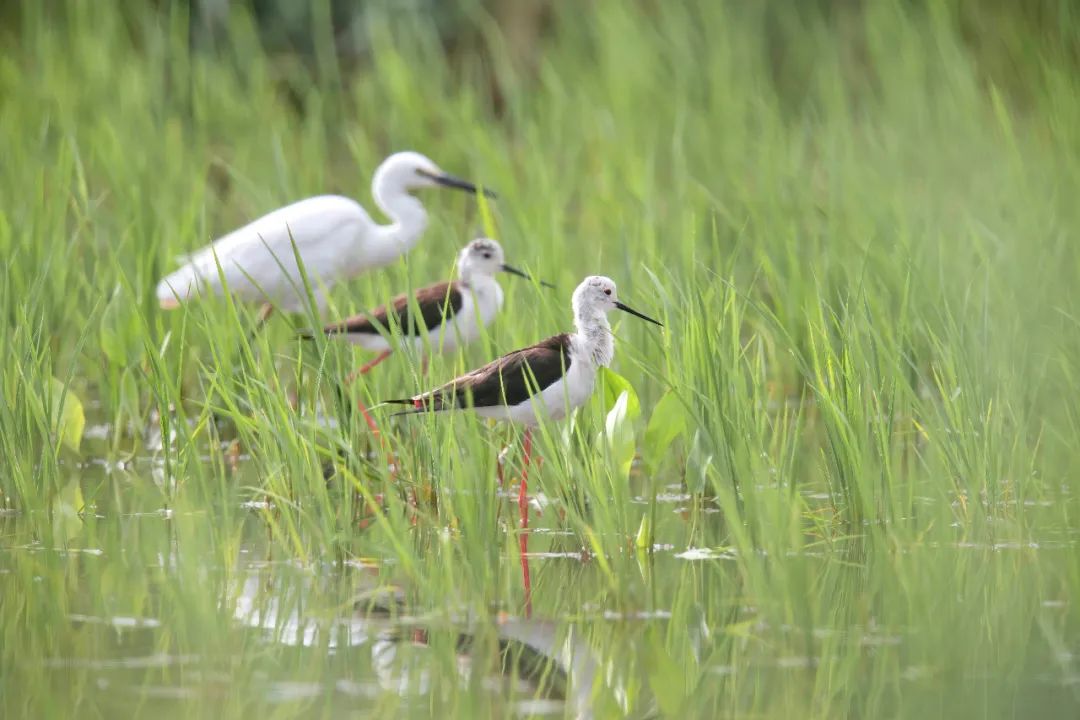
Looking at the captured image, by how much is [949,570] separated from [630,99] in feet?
19.1

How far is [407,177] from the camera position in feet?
25.9

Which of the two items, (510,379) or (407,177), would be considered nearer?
(510,379)

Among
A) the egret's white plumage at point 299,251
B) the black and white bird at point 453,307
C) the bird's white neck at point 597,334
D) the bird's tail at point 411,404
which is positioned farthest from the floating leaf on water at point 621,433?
the egret's white plumage at point 299,251

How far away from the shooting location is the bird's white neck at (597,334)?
526 centimetres

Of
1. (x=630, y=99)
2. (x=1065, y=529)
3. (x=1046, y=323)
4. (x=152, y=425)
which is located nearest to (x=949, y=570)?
(x=1065, y=529)

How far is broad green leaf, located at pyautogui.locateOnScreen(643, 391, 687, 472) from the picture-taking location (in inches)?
199

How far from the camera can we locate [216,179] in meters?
10.9

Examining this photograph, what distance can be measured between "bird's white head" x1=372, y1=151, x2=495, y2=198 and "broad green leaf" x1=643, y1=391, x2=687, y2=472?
298cm

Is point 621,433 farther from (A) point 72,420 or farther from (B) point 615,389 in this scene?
(A) point 72,420

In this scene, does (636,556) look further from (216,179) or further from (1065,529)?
(216,179)

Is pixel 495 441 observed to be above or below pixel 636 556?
above

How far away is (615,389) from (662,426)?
0.76 ft

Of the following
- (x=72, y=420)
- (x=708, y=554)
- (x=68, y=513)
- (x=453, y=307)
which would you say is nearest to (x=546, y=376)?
(x=708, y=554)

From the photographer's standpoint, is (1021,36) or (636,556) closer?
(636,556)
